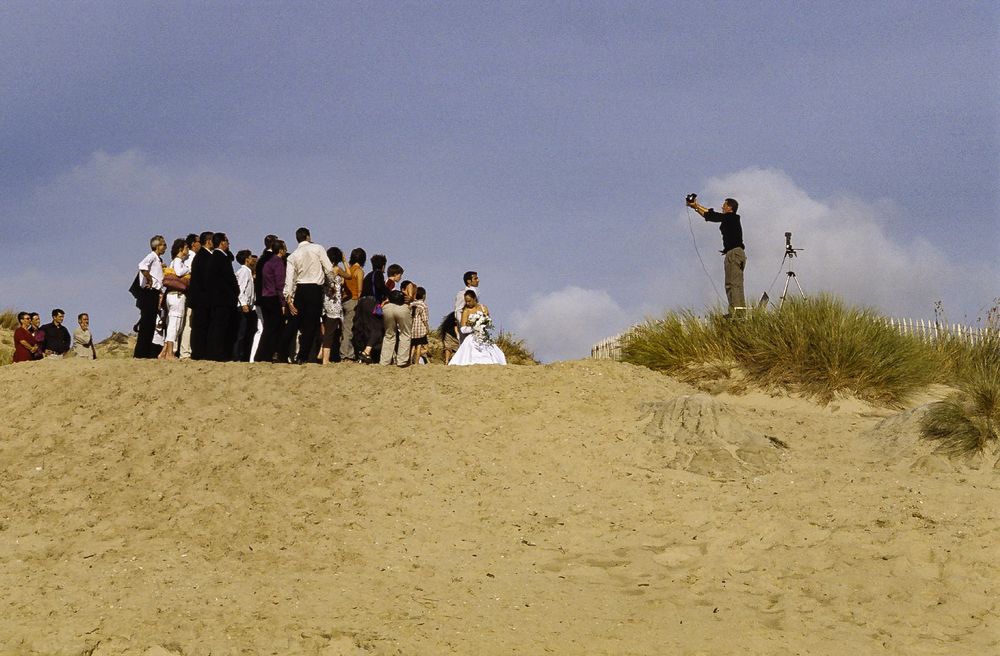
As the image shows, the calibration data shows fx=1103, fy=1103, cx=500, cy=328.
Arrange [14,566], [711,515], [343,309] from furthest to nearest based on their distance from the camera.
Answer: [343,309] → [711,515] → [14,566]

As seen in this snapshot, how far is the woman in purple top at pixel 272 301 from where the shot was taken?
45.4 ft

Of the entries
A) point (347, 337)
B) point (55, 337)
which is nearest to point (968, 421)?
point (347, 337)

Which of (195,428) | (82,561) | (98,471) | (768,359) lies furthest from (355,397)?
(768,359)

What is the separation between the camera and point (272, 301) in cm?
1397

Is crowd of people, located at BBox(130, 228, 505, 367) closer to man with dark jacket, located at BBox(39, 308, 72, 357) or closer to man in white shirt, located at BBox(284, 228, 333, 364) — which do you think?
man in white shirt, located at BBox(284, 228, 333, 364)

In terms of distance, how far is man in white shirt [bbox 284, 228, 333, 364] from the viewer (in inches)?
540

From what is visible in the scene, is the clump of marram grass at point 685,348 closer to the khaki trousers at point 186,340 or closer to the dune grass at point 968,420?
the dune grass at point 968,420

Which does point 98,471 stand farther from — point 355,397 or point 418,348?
point 418,348

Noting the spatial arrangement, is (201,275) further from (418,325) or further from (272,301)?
(418,325)

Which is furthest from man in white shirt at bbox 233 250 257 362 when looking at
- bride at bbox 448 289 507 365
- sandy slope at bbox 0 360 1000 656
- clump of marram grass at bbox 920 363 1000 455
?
clump of marram grass at bbox 920 363 1000 455

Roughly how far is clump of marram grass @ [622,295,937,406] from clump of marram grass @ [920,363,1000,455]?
2.09 m

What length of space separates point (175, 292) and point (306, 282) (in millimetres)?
1669

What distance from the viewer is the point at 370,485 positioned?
1103cm

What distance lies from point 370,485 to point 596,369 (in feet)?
13.4
